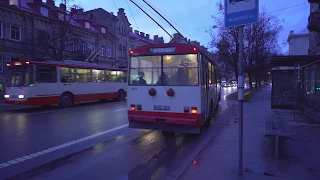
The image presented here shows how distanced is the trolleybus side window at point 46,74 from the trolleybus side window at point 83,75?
2268mm

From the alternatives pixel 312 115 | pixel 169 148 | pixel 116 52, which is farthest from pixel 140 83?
pixel 116 52

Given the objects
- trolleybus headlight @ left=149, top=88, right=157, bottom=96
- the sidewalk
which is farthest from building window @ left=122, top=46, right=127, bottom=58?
the sidewalk

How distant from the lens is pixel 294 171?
5.07m

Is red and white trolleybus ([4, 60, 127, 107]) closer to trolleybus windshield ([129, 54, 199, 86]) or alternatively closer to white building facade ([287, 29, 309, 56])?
trolleybus windshield ([129, 54, 199, 86])

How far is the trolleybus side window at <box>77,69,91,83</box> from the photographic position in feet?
62.3

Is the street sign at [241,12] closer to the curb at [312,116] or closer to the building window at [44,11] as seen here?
the curb at [312,116]

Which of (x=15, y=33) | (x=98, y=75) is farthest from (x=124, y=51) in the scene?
(x=98, y=75)

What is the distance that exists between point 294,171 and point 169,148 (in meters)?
3.23

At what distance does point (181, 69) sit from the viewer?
8.02 meters

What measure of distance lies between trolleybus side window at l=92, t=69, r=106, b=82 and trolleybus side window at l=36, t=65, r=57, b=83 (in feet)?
13.6

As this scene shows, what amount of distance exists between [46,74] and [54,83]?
2.69 feet

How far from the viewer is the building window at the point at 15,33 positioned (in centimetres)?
2740

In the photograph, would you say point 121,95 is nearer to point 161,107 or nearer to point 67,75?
point 67,75

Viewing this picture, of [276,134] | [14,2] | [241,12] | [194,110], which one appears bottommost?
[276,134]
